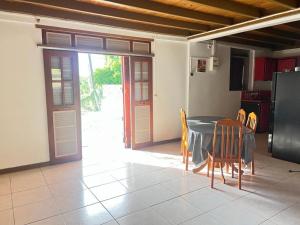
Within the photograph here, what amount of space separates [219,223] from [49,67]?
3348 millimetres

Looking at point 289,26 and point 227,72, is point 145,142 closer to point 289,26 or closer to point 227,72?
point 227,72

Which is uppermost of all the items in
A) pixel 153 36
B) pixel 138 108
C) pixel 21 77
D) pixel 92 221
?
pixel 153 36

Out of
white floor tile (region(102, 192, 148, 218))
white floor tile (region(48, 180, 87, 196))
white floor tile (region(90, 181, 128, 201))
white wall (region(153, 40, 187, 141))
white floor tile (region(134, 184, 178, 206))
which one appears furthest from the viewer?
white wall (region(153, 40, 187, 141))

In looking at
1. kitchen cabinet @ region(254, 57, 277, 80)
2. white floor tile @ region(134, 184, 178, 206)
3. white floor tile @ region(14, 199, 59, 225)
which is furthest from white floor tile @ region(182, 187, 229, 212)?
kitchen cabinet @ region(254, 57, 277, 80)

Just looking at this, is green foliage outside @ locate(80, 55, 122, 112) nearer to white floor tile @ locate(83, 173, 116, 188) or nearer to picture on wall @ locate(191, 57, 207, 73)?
picture on wall @ locate(191, 57, 207, 73)

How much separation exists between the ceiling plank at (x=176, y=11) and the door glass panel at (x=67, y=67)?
138 centimetres

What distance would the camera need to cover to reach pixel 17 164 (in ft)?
Result: 11.5

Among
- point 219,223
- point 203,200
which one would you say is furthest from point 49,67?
point 219,223

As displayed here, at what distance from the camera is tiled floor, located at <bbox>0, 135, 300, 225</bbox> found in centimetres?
225

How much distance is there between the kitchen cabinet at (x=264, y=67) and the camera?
632cm

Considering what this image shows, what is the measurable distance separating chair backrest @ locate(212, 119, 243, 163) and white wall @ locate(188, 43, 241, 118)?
2481mm

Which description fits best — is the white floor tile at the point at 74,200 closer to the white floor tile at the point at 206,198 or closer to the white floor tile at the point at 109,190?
the white floor tile at the point at 109,190

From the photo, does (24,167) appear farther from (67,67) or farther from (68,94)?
(67,67)

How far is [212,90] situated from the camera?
572cm
